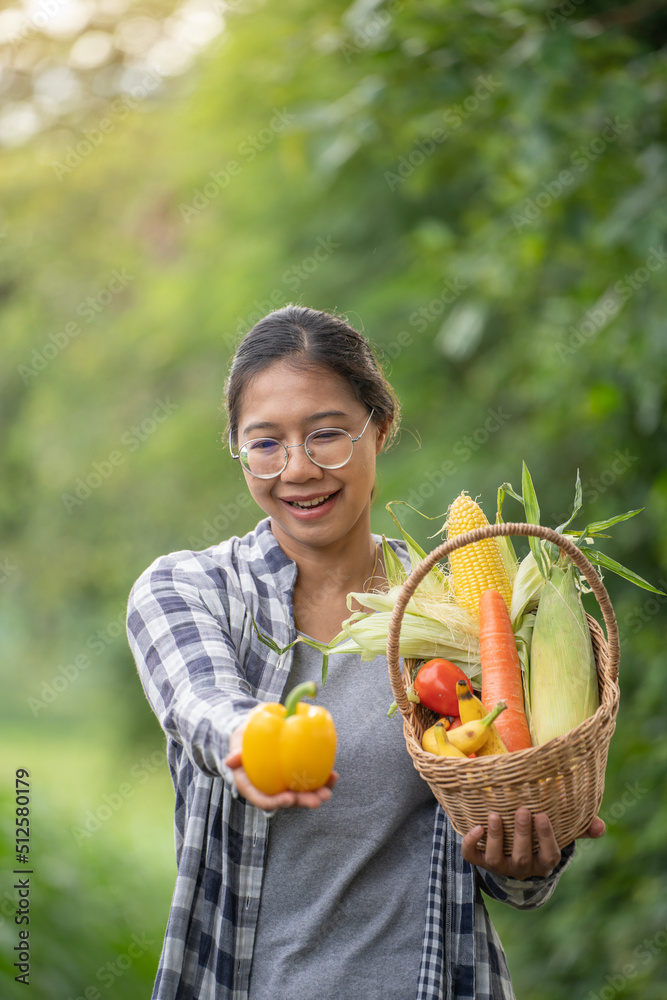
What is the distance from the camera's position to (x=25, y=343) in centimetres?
1020

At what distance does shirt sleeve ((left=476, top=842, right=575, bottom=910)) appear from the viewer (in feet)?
5.99

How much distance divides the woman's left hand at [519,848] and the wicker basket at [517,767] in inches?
0.6

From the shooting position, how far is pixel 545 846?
1.65m

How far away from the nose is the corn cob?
306mm

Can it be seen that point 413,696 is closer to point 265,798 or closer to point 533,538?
point 533,538

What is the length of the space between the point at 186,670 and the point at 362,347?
913 mm

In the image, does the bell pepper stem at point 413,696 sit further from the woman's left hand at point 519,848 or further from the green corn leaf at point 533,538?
the green corn leaf at point 533,538

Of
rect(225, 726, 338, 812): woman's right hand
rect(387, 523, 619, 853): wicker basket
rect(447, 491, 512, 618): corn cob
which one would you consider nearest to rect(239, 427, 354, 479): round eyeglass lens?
rect(447, 491, 512, 618): corn cob

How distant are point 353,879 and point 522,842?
370 mm

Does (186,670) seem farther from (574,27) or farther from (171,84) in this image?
(171,84)

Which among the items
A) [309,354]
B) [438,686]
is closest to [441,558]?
[438,686]

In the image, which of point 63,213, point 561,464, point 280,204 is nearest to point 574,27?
point 561,464

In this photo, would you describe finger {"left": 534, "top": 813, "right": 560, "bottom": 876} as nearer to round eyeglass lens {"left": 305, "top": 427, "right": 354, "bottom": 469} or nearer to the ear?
round eyeglass lens {"left": 305, "top": 427, "right": 354, "bottom": 469}

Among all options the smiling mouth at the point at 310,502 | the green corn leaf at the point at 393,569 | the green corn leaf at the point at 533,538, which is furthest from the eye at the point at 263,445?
the green corn leaf at the point at 533,538
